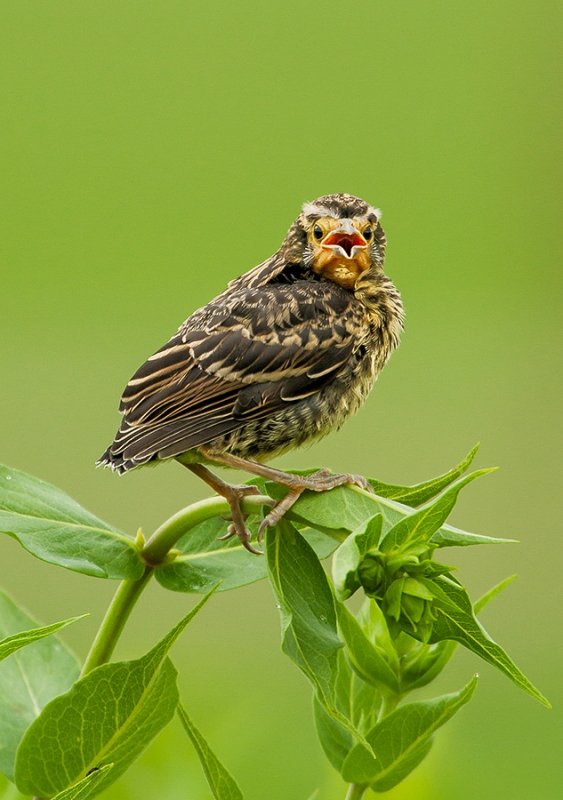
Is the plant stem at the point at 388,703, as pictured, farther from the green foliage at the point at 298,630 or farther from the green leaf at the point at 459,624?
the green leaf at the point at 459,624

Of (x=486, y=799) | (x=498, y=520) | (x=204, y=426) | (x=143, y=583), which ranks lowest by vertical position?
(x=486, y=799)

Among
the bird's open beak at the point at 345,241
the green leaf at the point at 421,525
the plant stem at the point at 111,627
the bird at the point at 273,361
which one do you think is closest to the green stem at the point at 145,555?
the plant stem at the point at 111,627

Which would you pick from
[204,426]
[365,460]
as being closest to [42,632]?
[204,426]

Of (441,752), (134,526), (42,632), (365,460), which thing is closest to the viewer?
(42,632)

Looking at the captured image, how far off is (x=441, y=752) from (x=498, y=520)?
21.4 feet

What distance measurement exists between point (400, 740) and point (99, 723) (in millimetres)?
518

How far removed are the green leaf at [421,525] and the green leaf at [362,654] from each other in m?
0.24

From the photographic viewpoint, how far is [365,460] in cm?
888

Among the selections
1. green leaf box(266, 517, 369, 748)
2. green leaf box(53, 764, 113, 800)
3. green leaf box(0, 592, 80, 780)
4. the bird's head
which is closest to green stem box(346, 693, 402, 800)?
green leaf box(266, 517, 369, 748)

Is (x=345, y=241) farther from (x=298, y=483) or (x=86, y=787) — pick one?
(x=86, y=787)

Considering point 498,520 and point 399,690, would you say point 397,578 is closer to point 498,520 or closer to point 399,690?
point 399,690

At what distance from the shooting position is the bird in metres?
2.29

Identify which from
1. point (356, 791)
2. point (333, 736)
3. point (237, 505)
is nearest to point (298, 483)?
point (237, 505)

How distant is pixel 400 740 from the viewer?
1.78 meters
